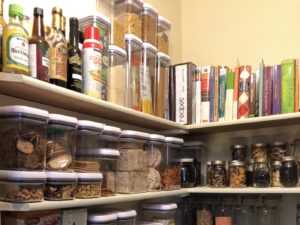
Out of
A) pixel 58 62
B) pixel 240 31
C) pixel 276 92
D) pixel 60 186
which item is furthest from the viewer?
pixel 240 31

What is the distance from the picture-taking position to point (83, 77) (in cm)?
138

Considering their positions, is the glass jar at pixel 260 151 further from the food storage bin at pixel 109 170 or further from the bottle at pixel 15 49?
the bottle at pixel 15 49

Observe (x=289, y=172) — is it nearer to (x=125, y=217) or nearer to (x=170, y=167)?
(x=170, y=167)

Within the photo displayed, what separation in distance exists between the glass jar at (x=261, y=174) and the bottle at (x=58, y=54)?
0.98 m

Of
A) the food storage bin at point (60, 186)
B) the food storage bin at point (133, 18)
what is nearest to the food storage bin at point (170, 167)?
the food storage bin at point (133, 18)

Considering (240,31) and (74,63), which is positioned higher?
(240,31)

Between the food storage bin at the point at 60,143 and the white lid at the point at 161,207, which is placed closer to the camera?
the food storage bin at the point at 60,143

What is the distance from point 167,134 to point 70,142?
0.84 metres

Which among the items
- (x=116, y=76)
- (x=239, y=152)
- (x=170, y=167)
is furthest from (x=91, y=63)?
(x=239, y=152)

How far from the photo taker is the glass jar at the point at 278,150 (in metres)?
1.78

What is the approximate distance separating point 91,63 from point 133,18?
458mm

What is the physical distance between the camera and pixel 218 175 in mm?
1844

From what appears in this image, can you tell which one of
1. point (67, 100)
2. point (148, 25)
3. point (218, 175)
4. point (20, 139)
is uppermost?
point (148, 25)

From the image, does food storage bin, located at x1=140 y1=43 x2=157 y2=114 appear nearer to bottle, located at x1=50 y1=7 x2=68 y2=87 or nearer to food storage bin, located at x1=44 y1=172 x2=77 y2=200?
bottle, located at x1=50 y1=7 x2=68 y2=87
